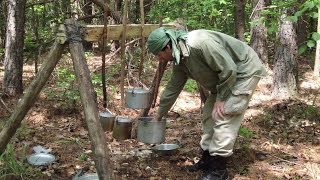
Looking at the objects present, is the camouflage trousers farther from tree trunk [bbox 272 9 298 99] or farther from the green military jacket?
tree trunk [bbox 272 9 298 99]

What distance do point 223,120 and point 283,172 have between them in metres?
1.12

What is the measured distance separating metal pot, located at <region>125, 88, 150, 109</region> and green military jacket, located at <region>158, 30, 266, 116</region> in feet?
1.93

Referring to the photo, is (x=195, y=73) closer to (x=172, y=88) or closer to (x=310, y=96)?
(x=172, y=88)

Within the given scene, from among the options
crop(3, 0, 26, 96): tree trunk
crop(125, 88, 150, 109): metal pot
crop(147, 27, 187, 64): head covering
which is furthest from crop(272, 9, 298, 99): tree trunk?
crop(3, 0, 26, 96): tree trunk

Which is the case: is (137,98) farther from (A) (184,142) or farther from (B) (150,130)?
(A) (184,142)

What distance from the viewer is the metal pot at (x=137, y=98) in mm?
4864

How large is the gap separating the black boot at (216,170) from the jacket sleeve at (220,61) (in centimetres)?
A: 83

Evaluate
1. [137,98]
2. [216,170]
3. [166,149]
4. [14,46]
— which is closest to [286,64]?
[166,149]

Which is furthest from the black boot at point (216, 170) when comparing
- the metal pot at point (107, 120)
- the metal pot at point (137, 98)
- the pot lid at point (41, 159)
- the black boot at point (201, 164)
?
the pot lid at point (41, 159)

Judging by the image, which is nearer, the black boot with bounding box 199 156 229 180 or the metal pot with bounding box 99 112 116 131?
the black boot with bounding box 199 156 229 180

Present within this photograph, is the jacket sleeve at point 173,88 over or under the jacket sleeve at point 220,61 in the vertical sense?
under

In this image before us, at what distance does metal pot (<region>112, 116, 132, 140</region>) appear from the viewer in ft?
16.3

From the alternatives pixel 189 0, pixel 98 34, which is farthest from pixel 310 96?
→ pixel 98 34

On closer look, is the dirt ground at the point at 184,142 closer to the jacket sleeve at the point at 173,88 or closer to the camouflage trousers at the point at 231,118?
the camouflage trousers at the point at 231,118
